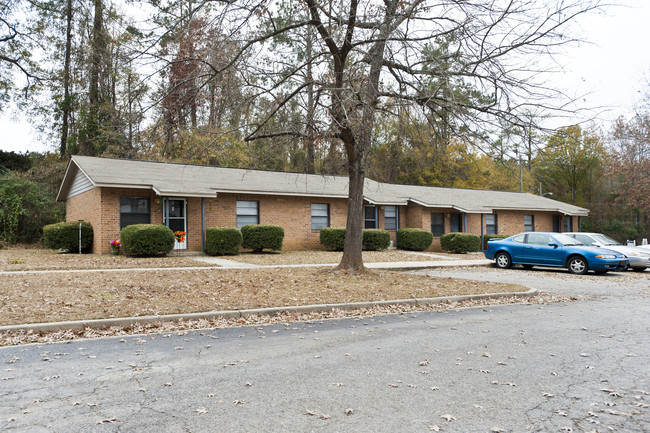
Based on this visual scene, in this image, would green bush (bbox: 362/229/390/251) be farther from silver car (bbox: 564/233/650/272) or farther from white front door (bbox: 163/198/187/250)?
silver car (bbox: 564/233/650/272)

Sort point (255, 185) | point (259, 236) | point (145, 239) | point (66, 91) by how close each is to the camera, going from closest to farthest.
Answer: point (145, 239)
point (259, 236)
point (255, 185)
point (66, 91)

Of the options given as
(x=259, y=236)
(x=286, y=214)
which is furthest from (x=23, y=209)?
(x=286, y=214)

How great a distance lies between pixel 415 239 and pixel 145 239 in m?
14.0

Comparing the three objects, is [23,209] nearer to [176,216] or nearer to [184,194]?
[176,216]

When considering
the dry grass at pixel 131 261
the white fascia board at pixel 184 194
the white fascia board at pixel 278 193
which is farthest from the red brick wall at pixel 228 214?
the dry grass at pixel 131 261

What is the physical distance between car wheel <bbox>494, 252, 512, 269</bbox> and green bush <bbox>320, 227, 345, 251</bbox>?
7077 millimetres

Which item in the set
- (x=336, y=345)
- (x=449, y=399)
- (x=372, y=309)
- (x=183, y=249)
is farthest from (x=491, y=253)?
(x=449, y=399)

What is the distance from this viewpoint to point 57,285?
407 inches

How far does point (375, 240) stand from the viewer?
2361 centimetres

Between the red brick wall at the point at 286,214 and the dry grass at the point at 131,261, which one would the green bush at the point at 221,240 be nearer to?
the dry grass at the point at 131,261

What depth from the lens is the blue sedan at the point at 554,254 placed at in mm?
15617

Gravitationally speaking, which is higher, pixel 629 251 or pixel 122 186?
pixel 122 186

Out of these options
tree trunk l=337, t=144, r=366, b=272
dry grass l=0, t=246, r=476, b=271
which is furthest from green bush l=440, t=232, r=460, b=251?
tree trunk l=337, t=144, r=366, b=272

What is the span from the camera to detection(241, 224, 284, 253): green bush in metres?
20.3
